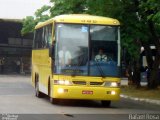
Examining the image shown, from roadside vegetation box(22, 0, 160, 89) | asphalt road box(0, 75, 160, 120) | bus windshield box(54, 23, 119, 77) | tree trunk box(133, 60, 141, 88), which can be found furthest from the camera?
tree trunk box(133, 60, 141, 88)

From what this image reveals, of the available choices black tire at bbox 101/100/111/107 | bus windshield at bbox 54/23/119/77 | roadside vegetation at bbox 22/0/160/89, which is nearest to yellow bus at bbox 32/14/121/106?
bus windshield at bbox 54/23/119/77

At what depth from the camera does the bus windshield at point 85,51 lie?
21000 mm

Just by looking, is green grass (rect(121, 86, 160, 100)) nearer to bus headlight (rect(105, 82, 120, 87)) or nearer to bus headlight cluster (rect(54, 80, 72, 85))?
bus headlight (rect(105, 82, 120, 87))

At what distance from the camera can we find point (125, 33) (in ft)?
96.0

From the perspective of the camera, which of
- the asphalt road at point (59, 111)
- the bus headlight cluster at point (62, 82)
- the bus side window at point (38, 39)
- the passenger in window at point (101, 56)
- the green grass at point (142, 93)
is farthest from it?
the green grass at point (142, 93)

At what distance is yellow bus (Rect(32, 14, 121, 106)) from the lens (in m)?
20.9

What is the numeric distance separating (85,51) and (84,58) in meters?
0.27

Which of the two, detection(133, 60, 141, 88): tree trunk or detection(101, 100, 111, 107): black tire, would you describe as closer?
detection(101, 100, 111, 107): black tire

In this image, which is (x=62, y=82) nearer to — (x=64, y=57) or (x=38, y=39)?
(x=64, y=57)

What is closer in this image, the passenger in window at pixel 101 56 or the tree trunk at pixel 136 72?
the passenger in window at pixel 101 56

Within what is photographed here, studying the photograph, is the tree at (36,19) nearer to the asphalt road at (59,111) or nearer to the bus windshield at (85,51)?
the asphalt road at (59,111)

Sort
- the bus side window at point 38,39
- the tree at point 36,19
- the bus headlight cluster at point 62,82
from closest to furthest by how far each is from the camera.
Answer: the bus headlight cluster at point 62,82
the bus side window at point 38,39
the tree at point 36,19

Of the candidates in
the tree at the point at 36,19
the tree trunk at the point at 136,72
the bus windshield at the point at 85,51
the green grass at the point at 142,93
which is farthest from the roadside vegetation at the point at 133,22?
the tree at the point at 36,19

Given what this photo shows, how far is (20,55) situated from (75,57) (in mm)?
42095
